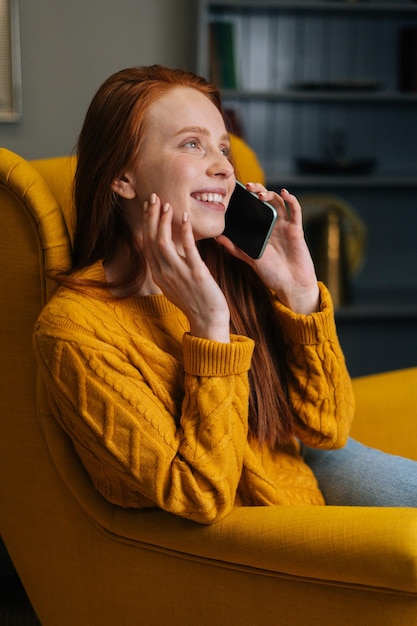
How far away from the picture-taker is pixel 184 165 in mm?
1249

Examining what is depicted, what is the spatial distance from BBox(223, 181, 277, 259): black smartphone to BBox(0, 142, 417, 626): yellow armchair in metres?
0.27

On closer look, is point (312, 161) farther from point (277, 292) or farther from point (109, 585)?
point (109, 585)

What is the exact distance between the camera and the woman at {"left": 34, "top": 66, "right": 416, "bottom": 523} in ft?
3.82

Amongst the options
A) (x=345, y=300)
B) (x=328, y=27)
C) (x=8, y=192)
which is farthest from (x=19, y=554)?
(x=328, y=27)

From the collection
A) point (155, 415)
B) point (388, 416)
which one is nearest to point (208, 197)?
point (155, 415)

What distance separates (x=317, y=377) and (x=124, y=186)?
0.46 m

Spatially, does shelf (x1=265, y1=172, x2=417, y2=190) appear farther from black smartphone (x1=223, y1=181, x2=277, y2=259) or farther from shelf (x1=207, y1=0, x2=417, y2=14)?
black smartphone (x1=223, y1=181, x2=277, y2=259)

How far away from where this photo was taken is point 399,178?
3.31 meters

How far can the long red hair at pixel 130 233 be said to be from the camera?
50.1 inches

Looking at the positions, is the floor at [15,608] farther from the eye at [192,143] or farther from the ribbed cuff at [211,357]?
the eye at [192,143]

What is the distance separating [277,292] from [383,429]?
47 centimetres

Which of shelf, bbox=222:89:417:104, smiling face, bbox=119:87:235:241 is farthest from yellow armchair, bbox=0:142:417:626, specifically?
shelf, bbox=222:89:417:104

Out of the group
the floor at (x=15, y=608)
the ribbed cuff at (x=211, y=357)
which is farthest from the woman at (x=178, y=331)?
the floor at (x=15, y=608)

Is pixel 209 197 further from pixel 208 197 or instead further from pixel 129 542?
pixel 129 542
